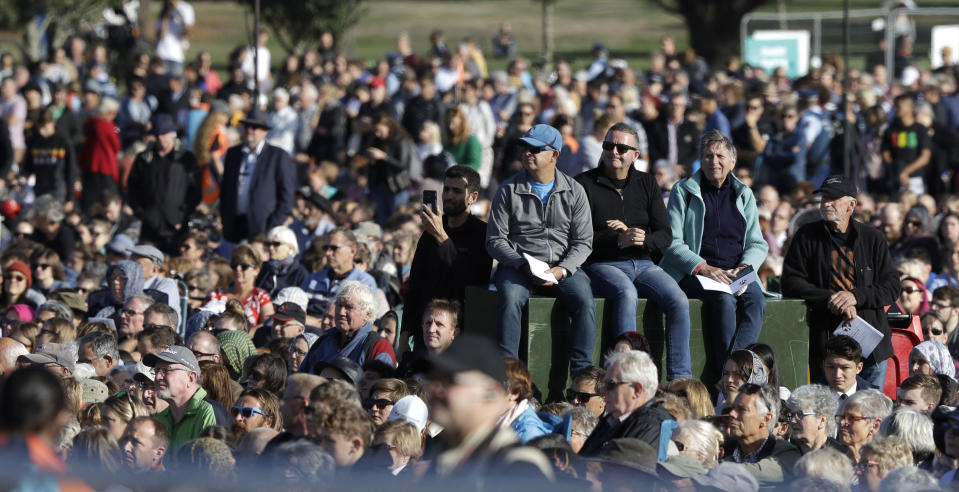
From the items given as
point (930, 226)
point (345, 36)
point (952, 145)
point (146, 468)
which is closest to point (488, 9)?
point (345, 36)

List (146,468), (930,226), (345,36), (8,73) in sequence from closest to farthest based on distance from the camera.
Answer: (146,468), (930,226), (8,73), (345,36)

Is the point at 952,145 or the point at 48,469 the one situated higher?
the point at 48,469

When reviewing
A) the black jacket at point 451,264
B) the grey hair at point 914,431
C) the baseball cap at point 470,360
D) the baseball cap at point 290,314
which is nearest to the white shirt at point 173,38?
the baseball cap at point 290,314

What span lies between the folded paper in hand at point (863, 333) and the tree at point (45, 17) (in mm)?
22507

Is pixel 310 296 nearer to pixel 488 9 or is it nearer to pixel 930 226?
pixel 930 226

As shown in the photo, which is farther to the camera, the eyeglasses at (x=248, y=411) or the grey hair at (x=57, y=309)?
the grey hair at (x=57, y=309)

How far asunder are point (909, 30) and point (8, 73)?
50.7 feet

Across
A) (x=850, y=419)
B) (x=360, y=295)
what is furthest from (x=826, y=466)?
(x=360, y=295)

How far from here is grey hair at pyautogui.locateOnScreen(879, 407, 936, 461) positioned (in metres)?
7.22

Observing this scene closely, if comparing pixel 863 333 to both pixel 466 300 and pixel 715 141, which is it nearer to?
pixel 715 141

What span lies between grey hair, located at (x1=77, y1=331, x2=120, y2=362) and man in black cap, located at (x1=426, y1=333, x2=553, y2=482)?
5.91m

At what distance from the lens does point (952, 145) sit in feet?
59.8

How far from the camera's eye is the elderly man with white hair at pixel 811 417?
7859 millimetres

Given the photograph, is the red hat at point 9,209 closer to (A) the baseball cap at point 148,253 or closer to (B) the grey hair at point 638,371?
(A) the baseball cap at point 148,253
